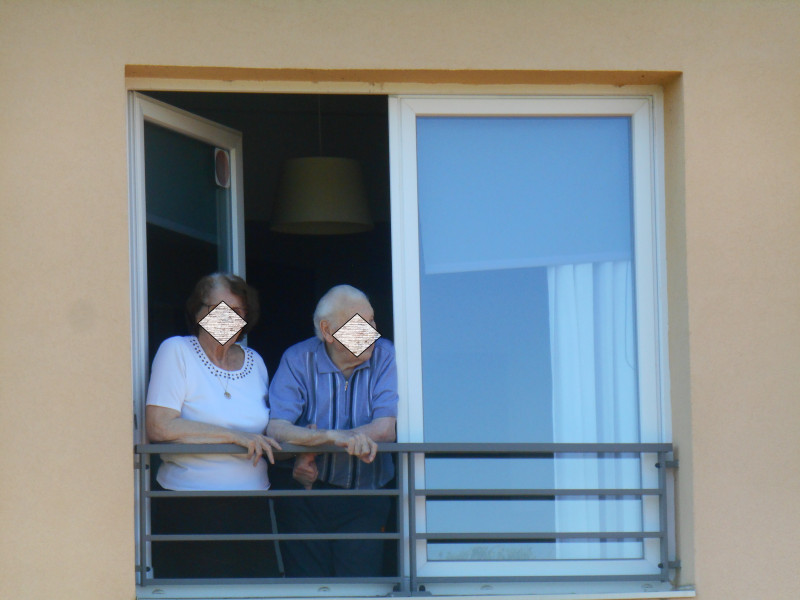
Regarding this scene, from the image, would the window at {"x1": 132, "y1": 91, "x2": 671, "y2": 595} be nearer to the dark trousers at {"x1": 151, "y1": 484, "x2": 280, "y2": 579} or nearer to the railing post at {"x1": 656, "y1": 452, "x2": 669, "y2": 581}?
the railing post at {"x1": 656, "y1": 452, "x2": 669, "y2": 581}

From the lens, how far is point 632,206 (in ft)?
15.0

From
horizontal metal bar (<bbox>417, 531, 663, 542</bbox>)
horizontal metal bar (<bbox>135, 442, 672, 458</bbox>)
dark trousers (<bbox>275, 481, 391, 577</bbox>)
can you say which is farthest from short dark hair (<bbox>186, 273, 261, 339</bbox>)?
horizontal metal bar (<bbox>417, 531, 663, 542</bbox>)

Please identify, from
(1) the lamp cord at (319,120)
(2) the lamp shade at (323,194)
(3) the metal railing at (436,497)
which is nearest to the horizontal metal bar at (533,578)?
(3) the metal railing at (436,497)

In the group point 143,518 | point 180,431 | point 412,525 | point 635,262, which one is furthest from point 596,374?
point 143,518

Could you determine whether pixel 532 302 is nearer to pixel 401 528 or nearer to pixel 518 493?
pixel 518 493

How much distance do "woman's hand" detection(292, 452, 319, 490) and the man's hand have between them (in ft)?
0.94

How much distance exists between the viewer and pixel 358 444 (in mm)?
4215

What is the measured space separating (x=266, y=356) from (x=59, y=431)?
3.05 meters

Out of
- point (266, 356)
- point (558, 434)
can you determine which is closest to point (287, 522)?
point (558, 434)

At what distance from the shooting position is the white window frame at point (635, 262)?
4.44 meters

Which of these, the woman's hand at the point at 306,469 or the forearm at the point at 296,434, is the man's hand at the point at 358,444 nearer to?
the forearm at the point at 296,434

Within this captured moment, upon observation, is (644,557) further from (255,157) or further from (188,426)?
(255,157)

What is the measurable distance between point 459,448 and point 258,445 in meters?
0.74

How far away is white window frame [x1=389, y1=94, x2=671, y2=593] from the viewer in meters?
4.44
